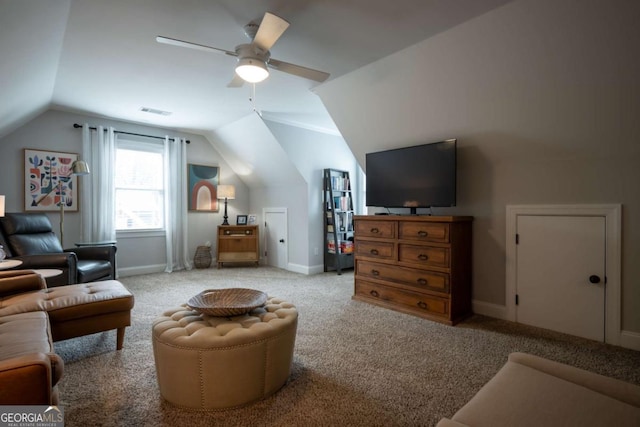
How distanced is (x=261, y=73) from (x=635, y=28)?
7.65ft

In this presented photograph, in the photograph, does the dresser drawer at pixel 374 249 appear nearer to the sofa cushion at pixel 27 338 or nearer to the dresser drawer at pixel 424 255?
the dresser drawer at pixel 424 255

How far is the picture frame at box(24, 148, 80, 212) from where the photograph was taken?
4.19m

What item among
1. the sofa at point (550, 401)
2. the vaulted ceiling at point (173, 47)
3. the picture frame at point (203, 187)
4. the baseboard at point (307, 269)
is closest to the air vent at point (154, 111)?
the vaulted ceiling at point (173, 47)

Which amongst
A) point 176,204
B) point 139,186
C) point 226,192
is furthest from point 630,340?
point 139,186

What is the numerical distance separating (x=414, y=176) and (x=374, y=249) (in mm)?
897

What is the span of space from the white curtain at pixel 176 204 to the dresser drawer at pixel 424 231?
12.6ft

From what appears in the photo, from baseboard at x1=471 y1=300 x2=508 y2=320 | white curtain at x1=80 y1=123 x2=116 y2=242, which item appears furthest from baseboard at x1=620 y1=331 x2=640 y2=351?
white curtain at x1=80 y1=123 x2=116 y2=242

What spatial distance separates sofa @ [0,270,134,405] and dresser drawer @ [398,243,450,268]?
2443 millimetres

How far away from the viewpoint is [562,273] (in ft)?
8.87

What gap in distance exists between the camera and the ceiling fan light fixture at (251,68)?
224 centimetres

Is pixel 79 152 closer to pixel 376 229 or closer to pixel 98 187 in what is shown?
pixel 98 187

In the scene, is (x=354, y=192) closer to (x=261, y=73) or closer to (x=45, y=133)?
(x=261, y=73)

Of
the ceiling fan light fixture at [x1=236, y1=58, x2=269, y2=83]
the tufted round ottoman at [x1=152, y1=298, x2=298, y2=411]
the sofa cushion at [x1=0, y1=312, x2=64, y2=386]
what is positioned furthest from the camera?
the ceiling fan light fixture at [x1=236, y1=58, x2=269, y2=83]

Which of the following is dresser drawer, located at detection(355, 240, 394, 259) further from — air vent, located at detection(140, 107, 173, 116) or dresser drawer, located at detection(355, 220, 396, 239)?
air vent, located at detection(140, 107, 173, 116)
